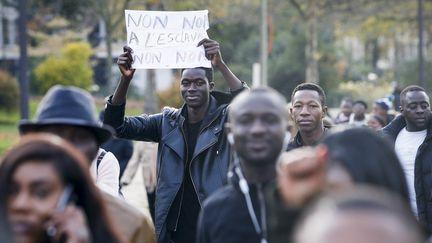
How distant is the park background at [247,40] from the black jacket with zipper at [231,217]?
23693 mm

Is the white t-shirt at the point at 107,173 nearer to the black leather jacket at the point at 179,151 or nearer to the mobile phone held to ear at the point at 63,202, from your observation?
the black leather jacket at the point at 179,151

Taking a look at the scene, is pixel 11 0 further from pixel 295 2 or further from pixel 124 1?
pixel 295 2

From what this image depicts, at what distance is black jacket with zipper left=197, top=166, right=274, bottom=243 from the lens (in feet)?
15.5

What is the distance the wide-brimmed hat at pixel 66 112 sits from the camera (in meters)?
4.66

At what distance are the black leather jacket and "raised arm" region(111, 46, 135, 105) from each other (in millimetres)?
62

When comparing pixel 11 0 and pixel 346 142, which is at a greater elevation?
pixel 11 0

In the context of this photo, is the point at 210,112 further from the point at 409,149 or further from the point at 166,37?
the point at 409,149

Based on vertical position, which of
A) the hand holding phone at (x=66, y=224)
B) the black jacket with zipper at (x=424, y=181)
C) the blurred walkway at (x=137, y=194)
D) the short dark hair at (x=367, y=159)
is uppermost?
the short dark hair at (x=367, y=159)

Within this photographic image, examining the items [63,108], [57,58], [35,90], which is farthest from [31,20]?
[63,108]

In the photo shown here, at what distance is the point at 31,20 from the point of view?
43344 mm

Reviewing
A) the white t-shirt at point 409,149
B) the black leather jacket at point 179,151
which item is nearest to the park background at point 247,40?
the white t-shirt at point 409,149

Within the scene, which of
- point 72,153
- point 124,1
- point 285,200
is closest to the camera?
point 72,153

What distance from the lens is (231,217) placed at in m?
4.78

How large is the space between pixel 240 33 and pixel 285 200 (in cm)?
4375
